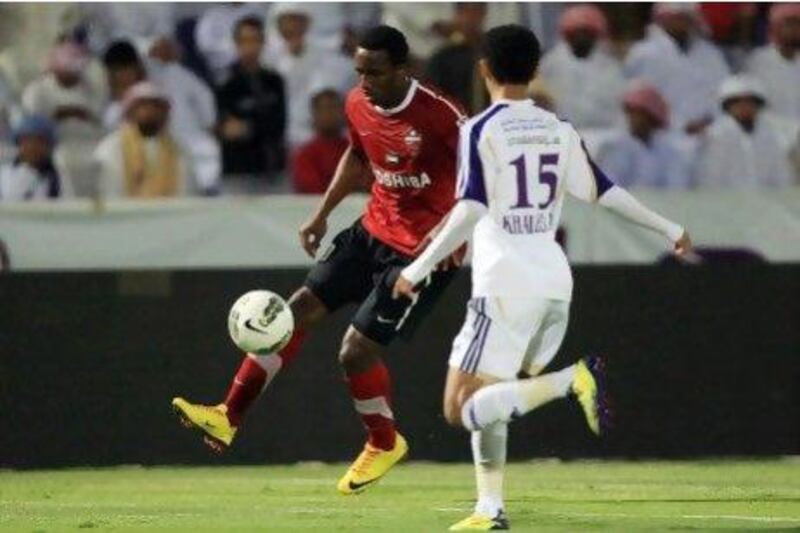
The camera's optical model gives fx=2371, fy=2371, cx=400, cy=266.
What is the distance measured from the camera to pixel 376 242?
11.4 meters

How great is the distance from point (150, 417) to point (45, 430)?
0.62 meters

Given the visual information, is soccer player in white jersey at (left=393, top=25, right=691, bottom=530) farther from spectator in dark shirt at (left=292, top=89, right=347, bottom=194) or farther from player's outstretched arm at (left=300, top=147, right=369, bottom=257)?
spectator in dark shirt at (left=292, top=89, right=347, bottom=194)

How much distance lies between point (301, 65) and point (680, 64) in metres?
2.65

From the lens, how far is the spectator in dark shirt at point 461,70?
50.0ft

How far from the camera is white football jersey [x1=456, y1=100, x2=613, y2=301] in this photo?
8.88 meters

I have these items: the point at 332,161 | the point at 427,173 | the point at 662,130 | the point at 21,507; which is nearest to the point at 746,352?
the point at 662,130

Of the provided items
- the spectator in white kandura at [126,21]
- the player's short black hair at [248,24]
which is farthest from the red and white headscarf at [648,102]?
the spectator in white kandura at [126,21]

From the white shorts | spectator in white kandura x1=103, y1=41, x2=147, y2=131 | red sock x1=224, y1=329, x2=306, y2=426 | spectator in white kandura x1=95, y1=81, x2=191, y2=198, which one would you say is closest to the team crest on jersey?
red sock x1=224, y1=329, x2=306, y2=426

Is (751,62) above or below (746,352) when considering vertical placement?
above

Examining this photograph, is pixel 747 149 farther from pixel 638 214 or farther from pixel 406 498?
pixel 638 214

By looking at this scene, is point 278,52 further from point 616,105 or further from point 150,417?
point 150,417

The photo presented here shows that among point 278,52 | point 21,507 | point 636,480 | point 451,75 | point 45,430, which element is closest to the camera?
point 21,507

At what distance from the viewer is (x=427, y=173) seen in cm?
1112

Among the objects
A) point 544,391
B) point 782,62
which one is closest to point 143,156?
point 782,62
